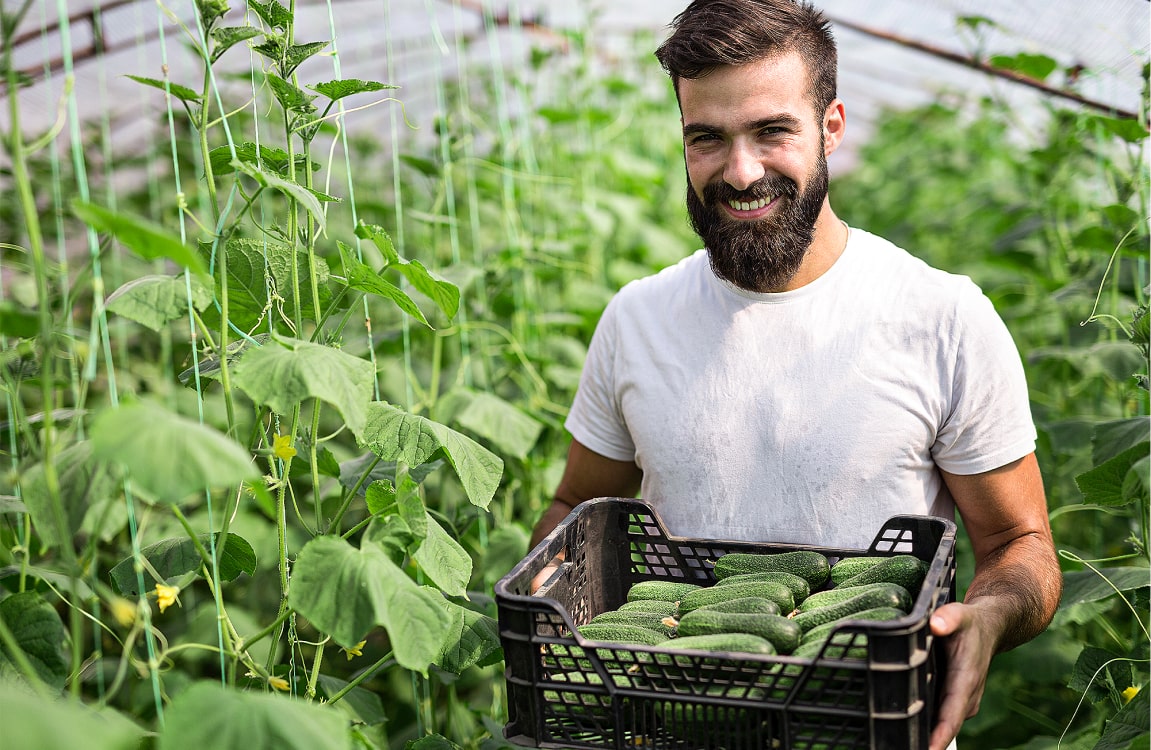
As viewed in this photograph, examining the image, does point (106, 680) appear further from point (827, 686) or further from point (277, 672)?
point (827, 686)

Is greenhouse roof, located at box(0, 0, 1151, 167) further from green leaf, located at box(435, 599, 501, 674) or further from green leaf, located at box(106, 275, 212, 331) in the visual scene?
green leaf, located at box(435, 599, 501, 674)

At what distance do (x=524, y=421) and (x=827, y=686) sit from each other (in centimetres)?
166

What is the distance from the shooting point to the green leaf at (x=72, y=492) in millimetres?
1450

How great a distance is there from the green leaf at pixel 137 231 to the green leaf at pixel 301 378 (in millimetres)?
236

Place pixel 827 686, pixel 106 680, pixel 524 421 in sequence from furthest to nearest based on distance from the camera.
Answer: pixel 106 680
pixel 524 421
pixel 827 686

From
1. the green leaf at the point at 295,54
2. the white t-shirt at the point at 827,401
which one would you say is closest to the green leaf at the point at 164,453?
the green leaf at the point at 295,54

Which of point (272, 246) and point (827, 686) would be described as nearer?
point (827, 686)

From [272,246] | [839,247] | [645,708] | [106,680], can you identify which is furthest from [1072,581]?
[106,680]

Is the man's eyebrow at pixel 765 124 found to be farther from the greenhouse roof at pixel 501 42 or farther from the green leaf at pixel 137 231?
the green leaf at pixel 137 231

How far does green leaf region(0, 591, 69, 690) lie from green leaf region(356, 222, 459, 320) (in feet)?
2.54

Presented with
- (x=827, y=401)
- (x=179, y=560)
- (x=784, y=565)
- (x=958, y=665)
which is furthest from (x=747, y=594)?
(x=179, y=560)

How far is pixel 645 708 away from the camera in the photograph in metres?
1.64

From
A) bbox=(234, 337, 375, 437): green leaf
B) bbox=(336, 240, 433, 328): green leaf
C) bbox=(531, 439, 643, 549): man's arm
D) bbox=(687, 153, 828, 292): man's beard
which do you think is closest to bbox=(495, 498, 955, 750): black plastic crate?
bbox=(234, 337, 375, 437): green leaf

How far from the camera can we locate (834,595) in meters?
1.87
